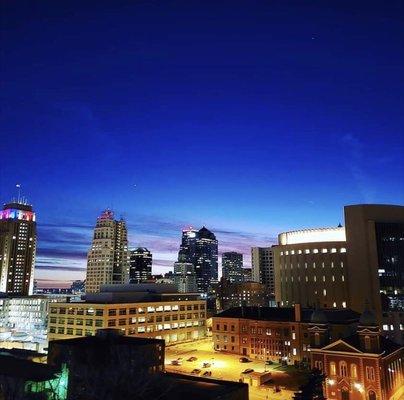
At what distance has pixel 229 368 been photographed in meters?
97.5

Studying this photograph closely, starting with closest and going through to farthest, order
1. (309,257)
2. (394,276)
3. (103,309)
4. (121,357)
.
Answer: (121,357) < (103,309) < (394,276) < (309,257)

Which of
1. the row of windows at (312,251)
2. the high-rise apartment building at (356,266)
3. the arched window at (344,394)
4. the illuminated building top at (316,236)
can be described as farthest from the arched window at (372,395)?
the illuminated building top at (316,236)

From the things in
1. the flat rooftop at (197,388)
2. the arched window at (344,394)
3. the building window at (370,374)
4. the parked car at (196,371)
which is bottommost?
the arched window at (344,394)

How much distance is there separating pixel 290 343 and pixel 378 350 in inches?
1370

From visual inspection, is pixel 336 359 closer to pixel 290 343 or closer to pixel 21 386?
pixel 290 343

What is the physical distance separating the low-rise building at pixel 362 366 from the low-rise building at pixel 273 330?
20.2 m

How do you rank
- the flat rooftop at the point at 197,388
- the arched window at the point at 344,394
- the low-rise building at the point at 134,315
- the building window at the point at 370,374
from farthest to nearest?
the low-rise building at the point at 134,315
the arched window at the point at 344,394
the building window at the point at 370,374
the flat rooftop at the point at 197,388

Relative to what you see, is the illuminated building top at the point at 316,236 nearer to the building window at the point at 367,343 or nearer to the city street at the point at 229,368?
the city street at the point at 229,368

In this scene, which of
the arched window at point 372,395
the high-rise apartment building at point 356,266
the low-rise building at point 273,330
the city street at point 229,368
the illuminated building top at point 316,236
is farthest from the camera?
the illuminated building top at point 316,236

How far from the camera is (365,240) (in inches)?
5640

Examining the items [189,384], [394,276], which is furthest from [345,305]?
[189,384]

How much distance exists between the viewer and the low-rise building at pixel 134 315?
133 metres

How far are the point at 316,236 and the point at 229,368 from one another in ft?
274

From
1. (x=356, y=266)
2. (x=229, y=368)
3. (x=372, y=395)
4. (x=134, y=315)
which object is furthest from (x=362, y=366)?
(x=134, y=315)
